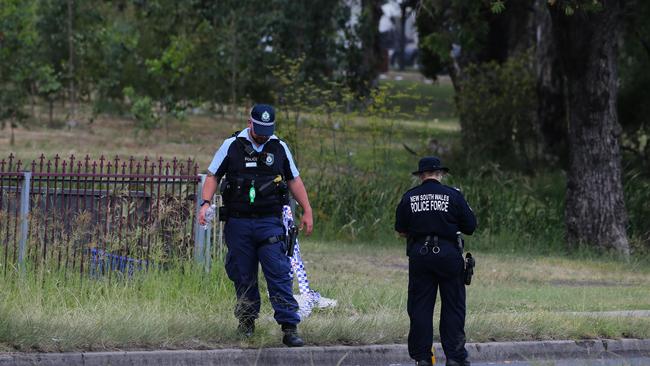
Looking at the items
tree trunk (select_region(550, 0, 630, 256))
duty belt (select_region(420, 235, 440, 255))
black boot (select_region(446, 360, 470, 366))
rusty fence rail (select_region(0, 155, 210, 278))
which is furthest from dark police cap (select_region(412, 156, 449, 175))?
tree trunk (select_region(550, 0, 630, 256))

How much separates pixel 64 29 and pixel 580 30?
19132mm

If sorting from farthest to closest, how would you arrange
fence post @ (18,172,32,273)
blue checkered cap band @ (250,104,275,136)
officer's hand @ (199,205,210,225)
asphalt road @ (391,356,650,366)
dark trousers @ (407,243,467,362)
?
fence post @ (18,172,32,273) < asphalt road @ (391,356,650,366) < officer's hand @ (199,205,210,225) < blue checkered cap band @ (250,104,275,136) < dark trousers @ (407,243,467,362)

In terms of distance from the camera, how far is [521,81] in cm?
2958

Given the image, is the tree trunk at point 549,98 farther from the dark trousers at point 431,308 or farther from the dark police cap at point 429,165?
the dark trousers at point 431,308

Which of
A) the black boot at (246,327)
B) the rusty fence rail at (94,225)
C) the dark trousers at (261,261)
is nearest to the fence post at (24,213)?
the rusty fence rail at (94,225)

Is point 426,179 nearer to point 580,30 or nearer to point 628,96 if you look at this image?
point 580,30

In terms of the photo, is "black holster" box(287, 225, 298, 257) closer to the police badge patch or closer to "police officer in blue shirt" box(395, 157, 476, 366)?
the police badge patch

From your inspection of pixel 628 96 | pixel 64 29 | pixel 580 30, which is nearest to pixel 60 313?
pixel 580 30

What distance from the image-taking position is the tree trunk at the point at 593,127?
65.3 ft

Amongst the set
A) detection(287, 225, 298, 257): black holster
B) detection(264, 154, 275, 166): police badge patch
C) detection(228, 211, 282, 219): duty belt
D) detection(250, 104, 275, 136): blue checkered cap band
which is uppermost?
detection(250, 104, 275, 136): blue checkered cap band

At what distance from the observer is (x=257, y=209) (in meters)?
9.88

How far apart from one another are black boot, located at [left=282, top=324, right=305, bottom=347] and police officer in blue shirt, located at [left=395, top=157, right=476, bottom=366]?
0.93 meters

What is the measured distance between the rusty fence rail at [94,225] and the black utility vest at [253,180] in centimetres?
310

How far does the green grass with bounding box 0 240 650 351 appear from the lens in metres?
10.0
